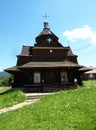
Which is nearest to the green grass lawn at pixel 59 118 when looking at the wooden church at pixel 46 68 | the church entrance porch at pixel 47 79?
the wooden church at pixel 46 68

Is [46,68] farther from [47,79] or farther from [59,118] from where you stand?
[59,118]

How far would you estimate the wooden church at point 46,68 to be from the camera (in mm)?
28656

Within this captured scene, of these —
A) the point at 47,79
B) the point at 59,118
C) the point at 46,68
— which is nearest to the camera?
the point at 59,118

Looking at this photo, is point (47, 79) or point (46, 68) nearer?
point (46, 68)

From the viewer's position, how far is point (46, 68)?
28797 mm

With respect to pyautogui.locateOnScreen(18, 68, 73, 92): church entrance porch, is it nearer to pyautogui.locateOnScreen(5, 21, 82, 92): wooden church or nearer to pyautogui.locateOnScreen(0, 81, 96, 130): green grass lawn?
pyautogui.locateOnScreen(5, 21, 82, 92): wooden church

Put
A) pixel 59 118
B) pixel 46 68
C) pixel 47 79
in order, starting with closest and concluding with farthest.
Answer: pixel 59 118
pixel 46 68
pixel 47 79

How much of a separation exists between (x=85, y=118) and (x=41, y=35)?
2442cm

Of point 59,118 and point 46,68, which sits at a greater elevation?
point 46,68

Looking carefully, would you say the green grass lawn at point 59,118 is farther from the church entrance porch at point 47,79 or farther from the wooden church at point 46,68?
the church entrance porch at point 47,79

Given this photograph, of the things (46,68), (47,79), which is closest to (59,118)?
(46,68)

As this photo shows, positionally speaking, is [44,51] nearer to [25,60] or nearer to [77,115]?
[25,60]

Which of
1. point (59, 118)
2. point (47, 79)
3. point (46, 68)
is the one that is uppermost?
point (46, 68)

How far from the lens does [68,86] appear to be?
29172mm
